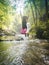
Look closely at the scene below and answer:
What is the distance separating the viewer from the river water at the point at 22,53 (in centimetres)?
198

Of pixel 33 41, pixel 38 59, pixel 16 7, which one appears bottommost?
pixel 38 59

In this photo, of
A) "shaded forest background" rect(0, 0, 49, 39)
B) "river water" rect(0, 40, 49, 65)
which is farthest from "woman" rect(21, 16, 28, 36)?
"river water" rect(0, 40, 49, 65)

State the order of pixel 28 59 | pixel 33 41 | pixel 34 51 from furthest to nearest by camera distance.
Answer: pixel 33 41 < pixel 34 51 < pixel 28 59

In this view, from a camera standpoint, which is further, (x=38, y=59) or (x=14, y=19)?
(x=14, y=19)

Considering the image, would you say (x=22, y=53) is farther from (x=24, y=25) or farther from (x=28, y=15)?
(x=28, y=15)

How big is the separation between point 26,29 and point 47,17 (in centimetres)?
42

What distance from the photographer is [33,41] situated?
90.9 inches

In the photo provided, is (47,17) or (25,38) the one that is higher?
(47,17)

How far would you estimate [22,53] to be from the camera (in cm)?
214

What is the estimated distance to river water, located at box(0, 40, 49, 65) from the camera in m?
1.98

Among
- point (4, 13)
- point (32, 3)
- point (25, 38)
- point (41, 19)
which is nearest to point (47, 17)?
point (41, 19)

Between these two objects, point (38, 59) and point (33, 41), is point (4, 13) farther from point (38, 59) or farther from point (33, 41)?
point (38, 59)

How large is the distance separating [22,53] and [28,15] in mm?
675

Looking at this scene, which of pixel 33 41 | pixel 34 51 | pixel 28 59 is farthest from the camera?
pixel 33 41
